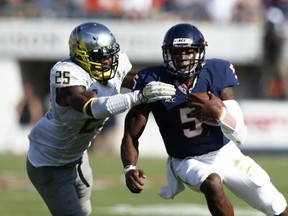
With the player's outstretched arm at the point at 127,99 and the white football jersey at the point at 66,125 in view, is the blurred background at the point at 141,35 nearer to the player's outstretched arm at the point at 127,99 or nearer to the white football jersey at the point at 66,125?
the white football jersey at the point at 66,125

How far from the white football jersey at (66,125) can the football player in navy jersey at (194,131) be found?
1.03ft

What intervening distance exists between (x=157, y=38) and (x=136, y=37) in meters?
0.47

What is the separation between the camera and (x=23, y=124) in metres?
17.9

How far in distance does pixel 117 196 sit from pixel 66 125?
14.2ft

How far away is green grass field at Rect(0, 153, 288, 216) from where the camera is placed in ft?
30.1

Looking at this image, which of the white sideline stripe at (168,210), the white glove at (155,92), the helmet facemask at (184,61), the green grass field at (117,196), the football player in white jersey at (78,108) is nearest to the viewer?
the white glove at (155,92)

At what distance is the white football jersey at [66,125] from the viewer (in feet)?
20.1

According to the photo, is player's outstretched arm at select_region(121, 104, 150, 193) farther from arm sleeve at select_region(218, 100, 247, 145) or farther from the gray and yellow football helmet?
arm sleeve at select_region(218, 100, 247, 145)

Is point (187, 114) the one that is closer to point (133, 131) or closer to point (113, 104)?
point (133, 131)

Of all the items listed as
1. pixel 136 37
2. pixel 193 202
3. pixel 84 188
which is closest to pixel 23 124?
pixel 136 37

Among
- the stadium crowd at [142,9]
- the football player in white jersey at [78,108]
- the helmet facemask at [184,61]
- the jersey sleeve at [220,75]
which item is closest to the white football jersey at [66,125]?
the football player in white jersey at [78,108]

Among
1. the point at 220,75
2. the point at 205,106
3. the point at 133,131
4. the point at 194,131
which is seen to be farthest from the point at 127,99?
the point at 220,75

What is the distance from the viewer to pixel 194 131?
608 centimetres

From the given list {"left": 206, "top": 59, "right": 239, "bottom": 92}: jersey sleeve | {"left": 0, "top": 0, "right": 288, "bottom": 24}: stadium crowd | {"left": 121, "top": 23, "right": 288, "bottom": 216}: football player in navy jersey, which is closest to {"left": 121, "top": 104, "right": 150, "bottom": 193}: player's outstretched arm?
{"left": 121, "top": 23, "right": 288, "bottom": 216}: football player in navy jersey
